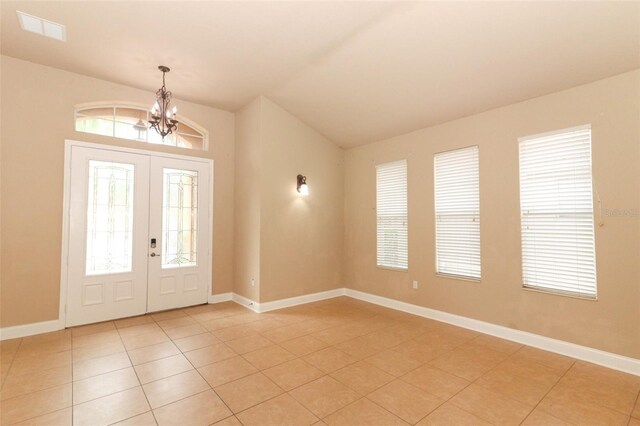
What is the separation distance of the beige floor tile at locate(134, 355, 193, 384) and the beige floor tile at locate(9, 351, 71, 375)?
830 millimetres

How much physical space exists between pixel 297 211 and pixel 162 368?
303 centimetres

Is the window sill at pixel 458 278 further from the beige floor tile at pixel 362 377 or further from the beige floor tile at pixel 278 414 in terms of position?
the beige floor tile at pixel 278 414

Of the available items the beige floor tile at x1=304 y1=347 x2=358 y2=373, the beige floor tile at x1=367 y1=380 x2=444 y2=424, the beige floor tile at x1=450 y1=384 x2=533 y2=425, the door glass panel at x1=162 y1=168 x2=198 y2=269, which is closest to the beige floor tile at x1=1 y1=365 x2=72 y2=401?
the door glass panel at x1=162 y1=168 x2=198 y2=269

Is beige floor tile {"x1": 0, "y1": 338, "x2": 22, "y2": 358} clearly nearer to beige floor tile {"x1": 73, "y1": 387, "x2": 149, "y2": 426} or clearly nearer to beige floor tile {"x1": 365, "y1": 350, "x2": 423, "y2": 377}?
beige floor tile {"x1": 73, "y1": 387, "x2": 149, "y2": 426}

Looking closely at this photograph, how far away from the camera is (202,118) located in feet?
17.3

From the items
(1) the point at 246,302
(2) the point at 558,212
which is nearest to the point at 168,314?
(1) the point at 246,302

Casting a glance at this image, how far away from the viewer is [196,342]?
3623 mm

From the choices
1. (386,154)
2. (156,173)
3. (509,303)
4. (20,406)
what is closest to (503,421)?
(509,303)

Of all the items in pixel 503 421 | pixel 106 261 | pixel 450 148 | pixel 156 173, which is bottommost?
pixel 503 421

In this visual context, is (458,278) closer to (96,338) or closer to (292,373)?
(292,373)

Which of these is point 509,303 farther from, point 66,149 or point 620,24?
point 66,149

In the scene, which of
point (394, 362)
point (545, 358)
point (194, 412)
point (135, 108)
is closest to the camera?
point (194, 412)

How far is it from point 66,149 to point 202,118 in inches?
77.7

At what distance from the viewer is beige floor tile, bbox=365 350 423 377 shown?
2980mm
